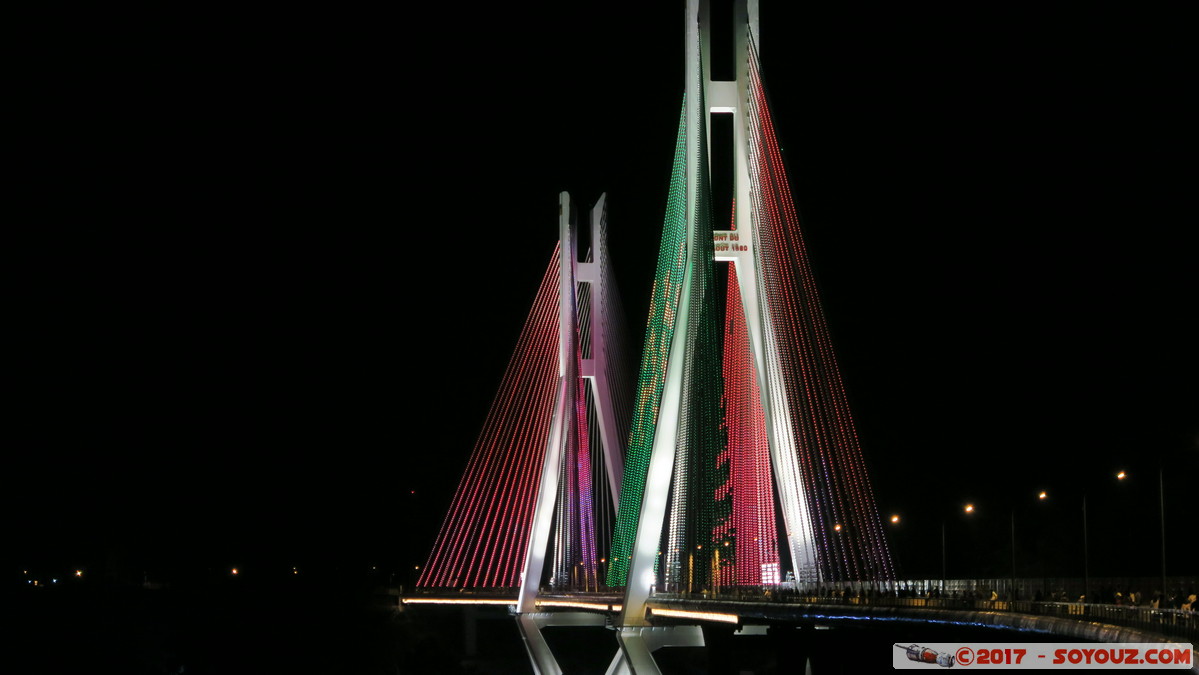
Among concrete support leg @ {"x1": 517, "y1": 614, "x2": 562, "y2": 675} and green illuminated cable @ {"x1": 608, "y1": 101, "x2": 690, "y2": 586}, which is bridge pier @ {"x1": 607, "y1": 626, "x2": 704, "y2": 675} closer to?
green illuminated cable @ {"x1": 608, "y1": 101, "x2": 690, "y2": 586}

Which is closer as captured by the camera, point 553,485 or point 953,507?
point 553,485

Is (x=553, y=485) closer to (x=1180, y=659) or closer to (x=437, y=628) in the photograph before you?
(x=1180, y=659)

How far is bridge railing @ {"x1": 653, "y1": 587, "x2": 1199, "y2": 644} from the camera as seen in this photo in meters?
12.4

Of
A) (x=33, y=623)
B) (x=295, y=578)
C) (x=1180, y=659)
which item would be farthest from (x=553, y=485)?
(x=33, y=623)

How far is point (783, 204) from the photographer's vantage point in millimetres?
21406

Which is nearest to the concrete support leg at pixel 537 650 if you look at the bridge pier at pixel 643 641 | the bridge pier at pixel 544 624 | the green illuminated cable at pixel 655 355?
the bridge pier at pixel 544 624

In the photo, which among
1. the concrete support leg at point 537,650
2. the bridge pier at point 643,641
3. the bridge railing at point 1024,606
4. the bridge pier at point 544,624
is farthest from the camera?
the concrete support leg at point 537,650

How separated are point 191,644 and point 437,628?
9.91 metres

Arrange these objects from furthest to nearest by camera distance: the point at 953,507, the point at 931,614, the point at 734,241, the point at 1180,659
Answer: the point at 953,507 < the point at 734,241 < the point at 931,614 < the point at 1180,659

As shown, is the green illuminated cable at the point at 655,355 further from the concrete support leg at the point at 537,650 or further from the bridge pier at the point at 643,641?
the concrete support leg at the point at 537,650

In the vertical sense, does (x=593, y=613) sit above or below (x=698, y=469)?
below

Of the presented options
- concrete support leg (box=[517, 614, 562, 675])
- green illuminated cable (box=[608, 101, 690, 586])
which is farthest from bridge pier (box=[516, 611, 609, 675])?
green illuminated cable (box=[608, 101, 690, 586])

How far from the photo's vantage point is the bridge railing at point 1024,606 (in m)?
12.4

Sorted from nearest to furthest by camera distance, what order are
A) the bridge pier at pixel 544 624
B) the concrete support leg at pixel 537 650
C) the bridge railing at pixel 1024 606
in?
the bridge railing at pixel 1024 606 < the bridge pier at pixel 544 624 < the concrete support leg at pixel 537 650
